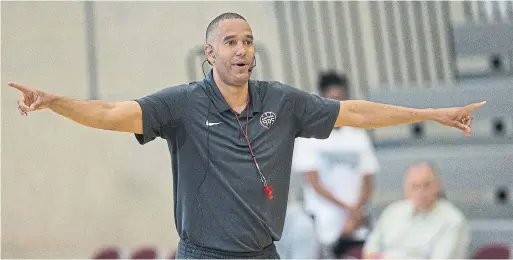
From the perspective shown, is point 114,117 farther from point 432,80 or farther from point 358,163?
point 432,80

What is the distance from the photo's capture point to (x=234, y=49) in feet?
11.6

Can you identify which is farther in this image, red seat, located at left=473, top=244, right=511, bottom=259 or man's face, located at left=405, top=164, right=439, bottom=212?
red seat, located at left=473, top=244, right=511, bottom=259

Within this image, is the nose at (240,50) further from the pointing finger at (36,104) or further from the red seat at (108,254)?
the red seat at (108,254)

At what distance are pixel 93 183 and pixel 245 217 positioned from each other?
464 centimetres

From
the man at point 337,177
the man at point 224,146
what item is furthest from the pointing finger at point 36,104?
the man at point 337,177

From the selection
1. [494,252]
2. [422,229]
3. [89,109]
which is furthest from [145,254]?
[89,109]

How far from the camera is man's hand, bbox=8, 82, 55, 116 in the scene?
3205 millimetres

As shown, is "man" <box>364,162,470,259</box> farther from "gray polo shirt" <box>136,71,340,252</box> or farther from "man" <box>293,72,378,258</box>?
"gray polo shirt" <box>136,71,340,252</box>

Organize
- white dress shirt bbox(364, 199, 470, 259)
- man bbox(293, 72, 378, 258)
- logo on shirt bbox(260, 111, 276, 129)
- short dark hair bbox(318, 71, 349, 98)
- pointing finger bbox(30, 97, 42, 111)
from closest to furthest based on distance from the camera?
pointing finger bbox(30, 97, 42, 111) < logo on shirt bbox(260, 111, 276, 129) < white dress shirt bbox(364, 199, 470, 259) < man bbox(293, 72, 378, 258) < short dark hair bbox(318, 71, 349, 98)

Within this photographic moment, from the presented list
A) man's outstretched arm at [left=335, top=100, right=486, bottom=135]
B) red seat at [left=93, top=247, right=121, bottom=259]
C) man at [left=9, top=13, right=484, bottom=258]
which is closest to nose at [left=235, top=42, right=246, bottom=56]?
man at [left=9, top=13, right=484, bottom=258]

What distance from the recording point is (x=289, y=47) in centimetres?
821

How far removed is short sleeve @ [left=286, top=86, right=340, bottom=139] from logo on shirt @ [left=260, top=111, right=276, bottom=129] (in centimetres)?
11

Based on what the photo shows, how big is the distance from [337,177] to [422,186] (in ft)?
3.30

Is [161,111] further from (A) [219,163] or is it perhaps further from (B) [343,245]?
(B) [343,245]
